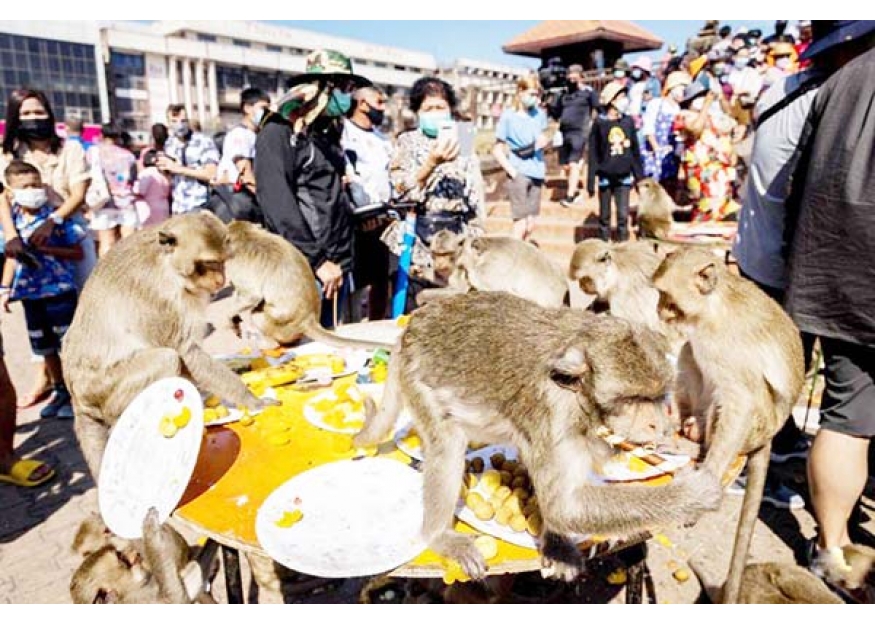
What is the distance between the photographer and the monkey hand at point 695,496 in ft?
5.32

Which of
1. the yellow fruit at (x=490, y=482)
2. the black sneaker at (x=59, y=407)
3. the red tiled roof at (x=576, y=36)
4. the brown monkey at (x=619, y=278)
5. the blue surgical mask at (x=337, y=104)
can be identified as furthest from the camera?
the red tiled roof at (x=576, y=36)

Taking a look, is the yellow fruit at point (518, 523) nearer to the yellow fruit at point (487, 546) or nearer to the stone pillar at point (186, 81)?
the yellow fruit at point (487, 546)

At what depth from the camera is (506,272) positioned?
3611mm

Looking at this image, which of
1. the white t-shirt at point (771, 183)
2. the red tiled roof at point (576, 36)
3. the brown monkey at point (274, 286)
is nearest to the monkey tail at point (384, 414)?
the brown monkey at point (274, 286)

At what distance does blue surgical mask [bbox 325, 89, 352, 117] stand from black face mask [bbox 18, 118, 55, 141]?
2.50 meters

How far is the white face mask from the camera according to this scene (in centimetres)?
452

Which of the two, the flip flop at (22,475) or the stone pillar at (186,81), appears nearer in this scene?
the flip flop at (22,475)

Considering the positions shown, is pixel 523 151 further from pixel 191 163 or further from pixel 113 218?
pixel 113 218

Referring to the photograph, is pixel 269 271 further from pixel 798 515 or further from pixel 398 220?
pixel 798 515

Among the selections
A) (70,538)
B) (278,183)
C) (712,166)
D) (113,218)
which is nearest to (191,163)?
(113,218)

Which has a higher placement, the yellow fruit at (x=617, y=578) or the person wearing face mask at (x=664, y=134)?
the person wearing face mask at (x=664, y=134)

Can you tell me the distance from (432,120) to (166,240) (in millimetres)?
2373

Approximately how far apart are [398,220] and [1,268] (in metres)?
2.91

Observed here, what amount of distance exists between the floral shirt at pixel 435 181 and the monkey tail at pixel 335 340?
150cm
